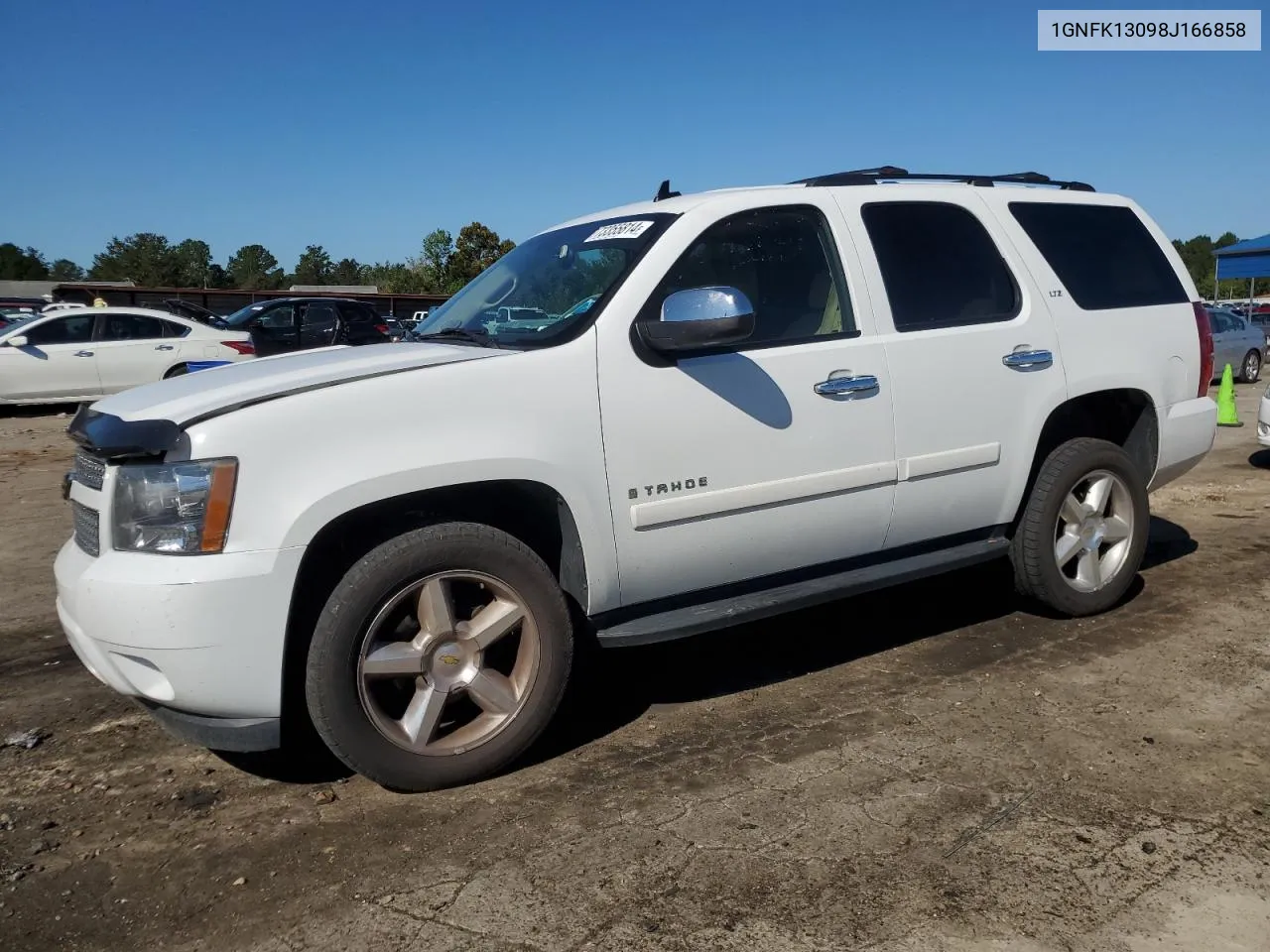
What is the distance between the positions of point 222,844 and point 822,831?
176cm

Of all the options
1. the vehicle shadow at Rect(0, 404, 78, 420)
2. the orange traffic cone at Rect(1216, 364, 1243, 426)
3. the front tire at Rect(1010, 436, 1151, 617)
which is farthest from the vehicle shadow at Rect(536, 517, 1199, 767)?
the vehicle shadow at Rect(0, 404, 78, 420)

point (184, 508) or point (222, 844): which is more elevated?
point (184, 508)

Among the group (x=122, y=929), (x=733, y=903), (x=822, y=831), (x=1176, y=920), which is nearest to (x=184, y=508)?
(x=122, y=929)

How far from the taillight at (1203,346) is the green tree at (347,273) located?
100810mm

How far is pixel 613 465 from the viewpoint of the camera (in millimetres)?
3436

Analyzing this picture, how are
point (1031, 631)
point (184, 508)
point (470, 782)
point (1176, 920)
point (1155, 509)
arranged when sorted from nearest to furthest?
1. point (1176, 920)
2. point (184, 508)
3. point (470, 782)
4. point (1031, 631)
5. point (1155, 509)

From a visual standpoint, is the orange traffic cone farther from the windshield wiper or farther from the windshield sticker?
the windshield wiper

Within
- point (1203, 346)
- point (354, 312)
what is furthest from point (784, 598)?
point (354, 312)

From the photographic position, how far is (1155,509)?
7473 mm

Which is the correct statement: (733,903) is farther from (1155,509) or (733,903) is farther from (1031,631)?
(1155,509)

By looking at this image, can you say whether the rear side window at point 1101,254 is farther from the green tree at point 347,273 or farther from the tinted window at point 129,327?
the green tree at point 347,273

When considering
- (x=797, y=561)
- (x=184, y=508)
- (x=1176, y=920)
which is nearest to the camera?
(x=1176, y=920)

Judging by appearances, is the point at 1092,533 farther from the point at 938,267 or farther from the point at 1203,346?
the point at 938,267

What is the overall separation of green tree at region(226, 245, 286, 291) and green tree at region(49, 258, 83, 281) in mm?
14524
